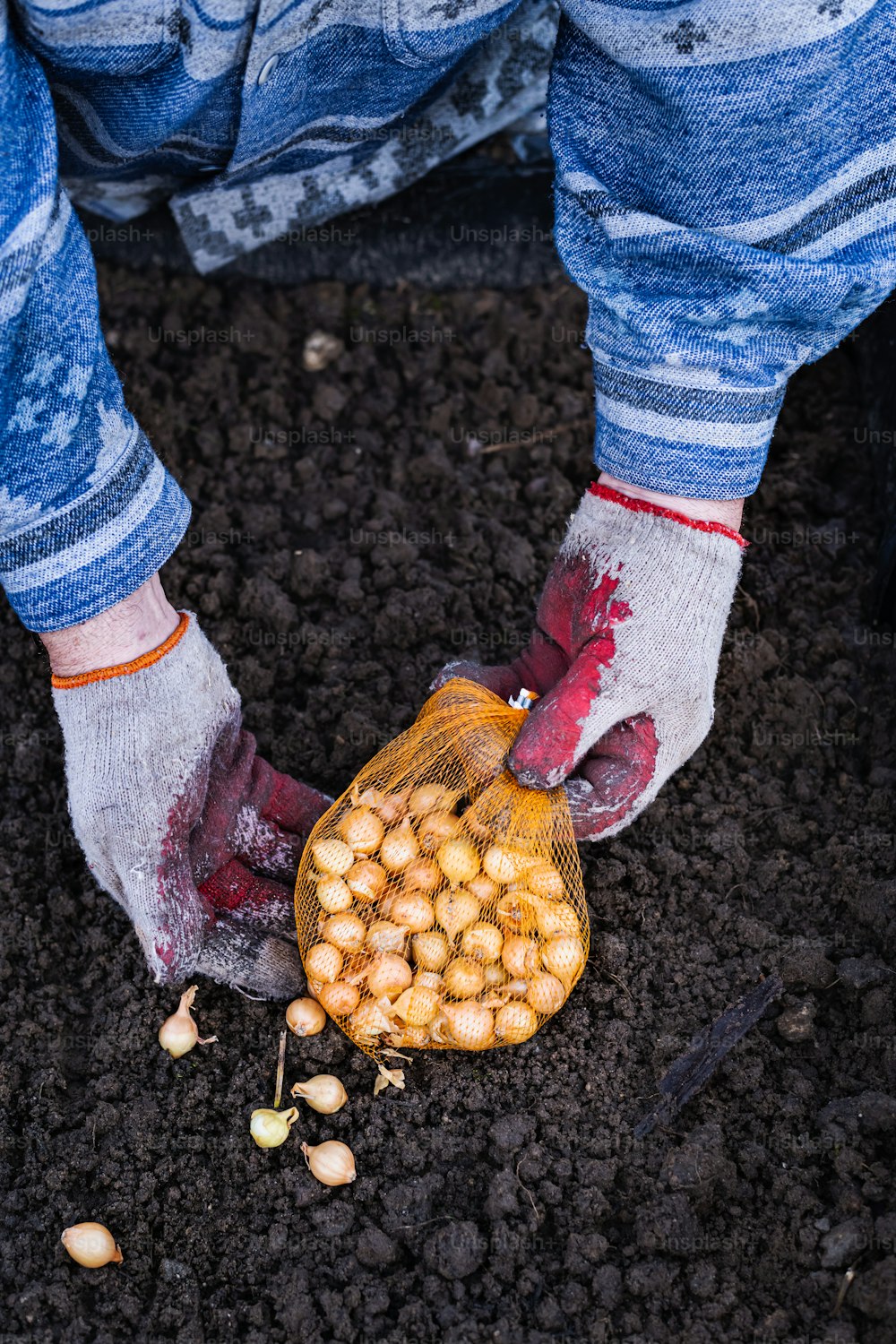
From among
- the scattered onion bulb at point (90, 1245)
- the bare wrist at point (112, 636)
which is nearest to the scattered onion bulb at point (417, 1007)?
the scattered onion bulb at point (90, 1245)

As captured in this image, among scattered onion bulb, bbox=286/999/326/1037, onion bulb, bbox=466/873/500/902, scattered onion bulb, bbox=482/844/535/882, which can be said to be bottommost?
scattered onion bulb, bbox=286/999/326/1037

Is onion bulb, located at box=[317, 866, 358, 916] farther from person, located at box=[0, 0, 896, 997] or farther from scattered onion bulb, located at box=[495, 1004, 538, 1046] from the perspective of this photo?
scattered onion bulb, located at box=[495, 1004, 538, 1046]

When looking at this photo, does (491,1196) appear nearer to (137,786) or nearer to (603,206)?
(137,786)

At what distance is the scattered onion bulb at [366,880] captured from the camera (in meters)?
1.86

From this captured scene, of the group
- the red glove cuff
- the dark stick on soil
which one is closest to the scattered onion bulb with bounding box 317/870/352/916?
the dark stick on soil

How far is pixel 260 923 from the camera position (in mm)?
1981

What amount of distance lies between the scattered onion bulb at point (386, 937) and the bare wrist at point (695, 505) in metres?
0.82

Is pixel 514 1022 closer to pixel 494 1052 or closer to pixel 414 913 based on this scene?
pixel 494 1052

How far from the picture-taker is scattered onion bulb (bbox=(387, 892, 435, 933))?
1.84 m

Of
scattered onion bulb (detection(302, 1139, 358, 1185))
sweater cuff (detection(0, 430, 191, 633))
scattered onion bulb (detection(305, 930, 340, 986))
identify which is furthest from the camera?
scattered onion bulb (detection(305, 930, 340, 986))

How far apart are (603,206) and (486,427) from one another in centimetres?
110

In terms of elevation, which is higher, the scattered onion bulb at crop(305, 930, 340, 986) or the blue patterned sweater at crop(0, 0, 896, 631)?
the blue patterned sweater at crop(0, 0, 896, 631)

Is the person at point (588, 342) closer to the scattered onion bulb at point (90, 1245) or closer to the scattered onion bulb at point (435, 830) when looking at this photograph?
the scattered onion bulb at point (435, 830)

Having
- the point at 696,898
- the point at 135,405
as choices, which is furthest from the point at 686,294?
the point at 135,405
